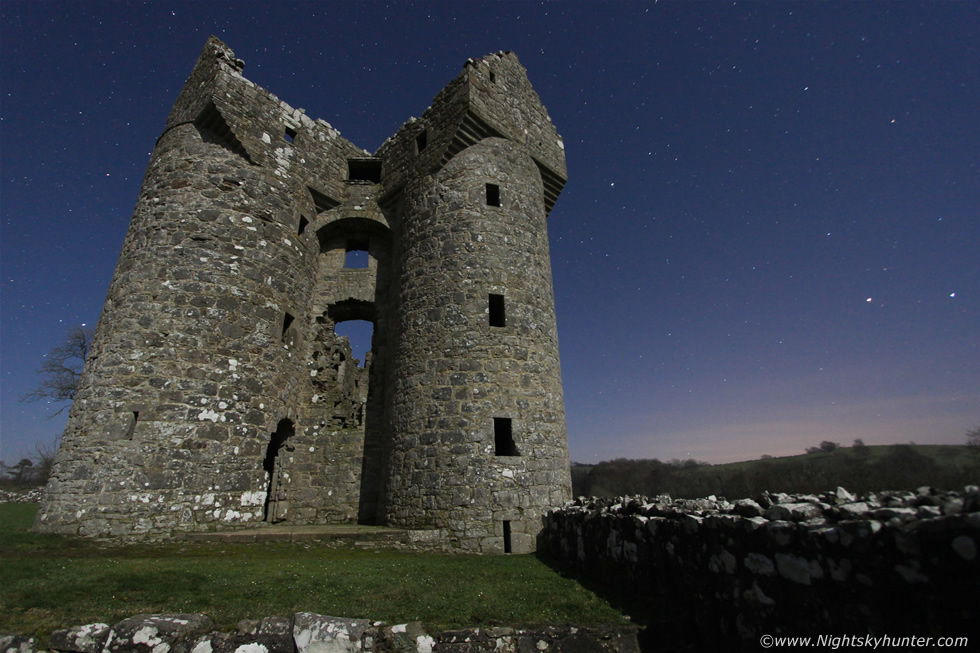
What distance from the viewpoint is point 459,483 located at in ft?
Answer: 34.0

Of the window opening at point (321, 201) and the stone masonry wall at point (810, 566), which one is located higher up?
the window opening at point (321, 201)

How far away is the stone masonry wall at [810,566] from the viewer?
2555 millimetres

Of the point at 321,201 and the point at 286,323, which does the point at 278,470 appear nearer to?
the point at 286,323

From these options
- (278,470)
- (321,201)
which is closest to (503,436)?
(278,470)

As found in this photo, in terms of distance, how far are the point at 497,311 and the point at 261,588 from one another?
8.06 meters

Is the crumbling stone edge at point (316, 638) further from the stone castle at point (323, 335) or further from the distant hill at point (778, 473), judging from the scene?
the distant hill at point (778, 473)

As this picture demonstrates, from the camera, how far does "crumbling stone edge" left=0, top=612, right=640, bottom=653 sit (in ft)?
13.7

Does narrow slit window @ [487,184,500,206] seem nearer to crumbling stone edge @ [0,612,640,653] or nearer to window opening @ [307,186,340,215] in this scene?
window opening @ [307,186,340,215]

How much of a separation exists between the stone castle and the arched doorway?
0.05 metres

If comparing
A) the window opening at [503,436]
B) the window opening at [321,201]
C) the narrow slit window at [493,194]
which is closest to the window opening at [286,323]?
the window opening at [321,201]

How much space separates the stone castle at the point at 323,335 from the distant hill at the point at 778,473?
43.3ft

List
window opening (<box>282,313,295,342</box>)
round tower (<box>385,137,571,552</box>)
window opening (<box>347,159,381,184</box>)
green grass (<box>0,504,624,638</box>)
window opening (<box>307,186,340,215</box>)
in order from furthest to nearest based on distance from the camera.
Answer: window opening (<box>347,159,381,184</box>)
window opening (<box>307,186,340,215</box>)
window opening (<box>282,313,295,342</box>)
round tower (<box>385,137,571,552</box>)
green grass (<box>0,504,624,638</box>)

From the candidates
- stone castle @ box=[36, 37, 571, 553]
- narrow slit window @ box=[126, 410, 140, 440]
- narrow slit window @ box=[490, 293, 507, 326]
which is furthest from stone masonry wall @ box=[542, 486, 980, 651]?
narrow slit window @ box=[126, 410, 140, 440]

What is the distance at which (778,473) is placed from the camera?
37406 mm
